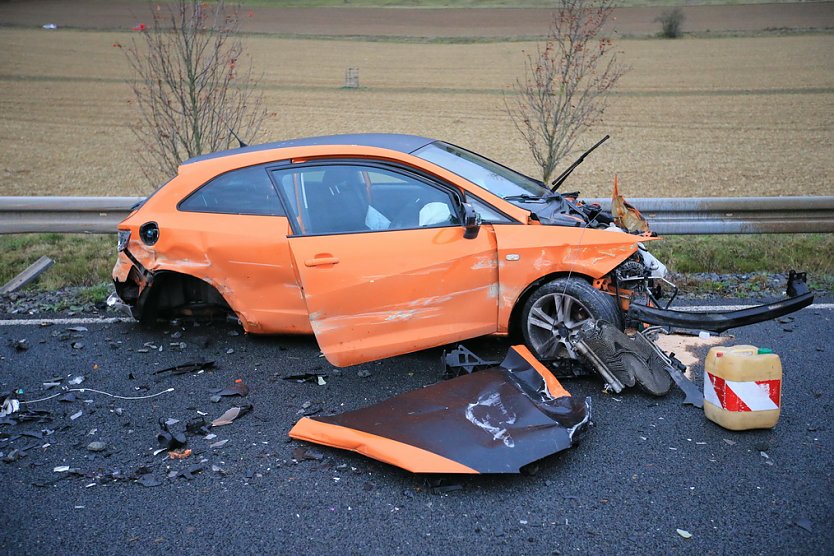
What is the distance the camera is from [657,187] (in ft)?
45.7

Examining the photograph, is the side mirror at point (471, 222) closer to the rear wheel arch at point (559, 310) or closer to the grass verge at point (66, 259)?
the rear wheel arch at point (559, 310)

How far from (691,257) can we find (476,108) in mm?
18265

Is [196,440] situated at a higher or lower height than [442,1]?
lower

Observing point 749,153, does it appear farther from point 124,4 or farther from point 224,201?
point 124,4

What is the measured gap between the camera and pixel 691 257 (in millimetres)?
8398

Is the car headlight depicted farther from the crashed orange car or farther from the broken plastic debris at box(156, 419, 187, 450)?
the broken plastic debris at box(156, 419, 187, 450)

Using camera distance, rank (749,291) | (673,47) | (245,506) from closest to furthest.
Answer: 1. (245,506)
2. (749,291)
3. (673,47)

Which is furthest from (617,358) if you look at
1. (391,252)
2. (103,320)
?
(103,320)

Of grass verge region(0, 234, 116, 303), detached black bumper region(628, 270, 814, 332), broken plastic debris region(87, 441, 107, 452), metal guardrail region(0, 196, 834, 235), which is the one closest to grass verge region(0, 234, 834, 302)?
grass verge region(0, 234, 116, 303)

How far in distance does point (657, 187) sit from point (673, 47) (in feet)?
102

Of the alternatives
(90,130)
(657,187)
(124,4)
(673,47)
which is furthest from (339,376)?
(124,4)

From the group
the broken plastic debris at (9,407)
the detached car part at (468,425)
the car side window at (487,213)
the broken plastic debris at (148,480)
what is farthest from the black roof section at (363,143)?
the broken plastic debris at (148,480)

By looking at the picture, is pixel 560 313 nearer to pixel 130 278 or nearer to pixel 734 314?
pixel 734 314

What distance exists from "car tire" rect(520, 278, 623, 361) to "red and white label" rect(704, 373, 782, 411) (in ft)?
3.08
